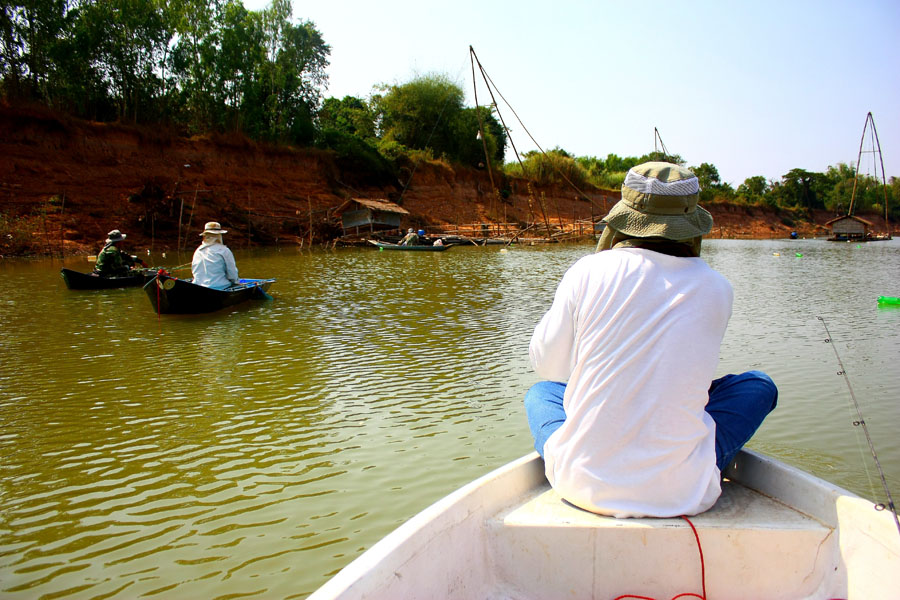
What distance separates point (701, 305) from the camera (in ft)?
6.40

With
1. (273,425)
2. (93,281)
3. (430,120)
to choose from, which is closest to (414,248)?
(93,281)

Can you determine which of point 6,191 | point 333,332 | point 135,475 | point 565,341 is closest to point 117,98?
point 6,191

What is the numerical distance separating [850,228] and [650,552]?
5132 centimetres

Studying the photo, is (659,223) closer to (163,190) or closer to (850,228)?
(163,190)

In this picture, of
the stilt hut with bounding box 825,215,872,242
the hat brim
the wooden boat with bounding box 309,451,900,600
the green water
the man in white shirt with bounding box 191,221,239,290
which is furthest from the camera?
the stilt hut with bounding box 825,215,872,242

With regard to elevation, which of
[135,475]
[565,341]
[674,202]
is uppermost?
[674,202]

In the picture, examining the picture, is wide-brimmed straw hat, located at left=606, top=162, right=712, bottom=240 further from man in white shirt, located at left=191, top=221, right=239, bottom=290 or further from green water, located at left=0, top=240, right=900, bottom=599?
man in white shirt, located at left=191, top=221, right=239, bottom=290

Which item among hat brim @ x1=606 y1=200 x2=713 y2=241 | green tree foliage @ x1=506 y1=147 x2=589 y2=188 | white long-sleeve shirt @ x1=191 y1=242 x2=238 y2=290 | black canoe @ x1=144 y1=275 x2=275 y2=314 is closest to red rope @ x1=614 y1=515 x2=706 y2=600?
hat brim @ x1=606 y1=200 x2=713 y2=241

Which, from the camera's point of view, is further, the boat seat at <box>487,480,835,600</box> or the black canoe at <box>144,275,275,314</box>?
the black canoe at <box>144,275,275,314</box>

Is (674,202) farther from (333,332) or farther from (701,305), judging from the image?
(333,332)

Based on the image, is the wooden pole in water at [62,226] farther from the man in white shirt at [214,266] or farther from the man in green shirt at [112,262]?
the man in white shirt at [214,266]

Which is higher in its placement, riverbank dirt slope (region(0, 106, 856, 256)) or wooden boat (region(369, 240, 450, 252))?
riverbank dirt slope (region(0, 106, 856, 256))

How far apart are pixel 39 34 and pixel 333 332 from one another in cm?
2979

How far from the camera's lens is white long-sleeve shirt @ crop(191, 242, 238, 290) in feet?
33.0
